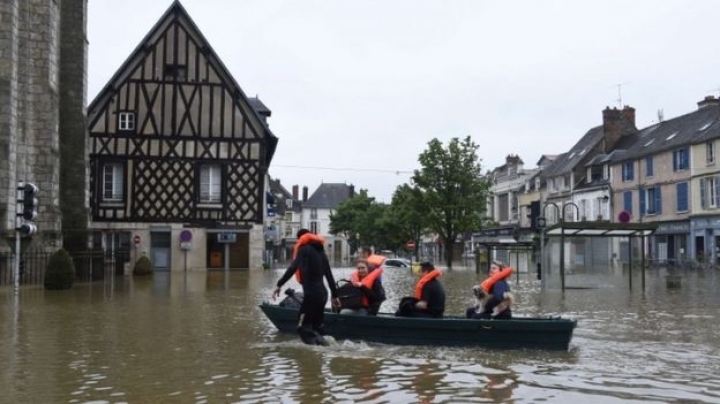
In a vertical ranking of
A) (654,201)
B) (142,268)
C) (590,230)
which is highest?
(654,201)

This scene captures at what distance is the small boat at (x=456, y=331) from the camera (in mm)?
10367

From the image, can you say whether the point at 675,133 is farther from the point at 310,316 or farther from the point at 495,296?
the point at 310,316

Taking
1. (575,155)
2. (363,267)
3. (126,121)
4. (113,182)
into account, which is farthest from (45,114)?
(575,155)

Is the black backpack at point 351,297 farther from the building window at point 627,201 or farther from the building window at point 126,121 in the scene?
the building window at point 627,201

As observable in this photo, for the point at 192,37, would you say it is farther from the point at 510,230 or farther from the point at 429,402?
the point at 429,402

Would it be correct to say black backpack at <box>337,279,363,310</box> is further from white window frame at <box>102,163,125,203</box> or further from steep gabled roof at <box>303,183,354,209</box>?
steep gabled roof at <box>303,183,354,209</box>

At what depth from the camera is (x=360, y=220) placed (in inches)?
3469

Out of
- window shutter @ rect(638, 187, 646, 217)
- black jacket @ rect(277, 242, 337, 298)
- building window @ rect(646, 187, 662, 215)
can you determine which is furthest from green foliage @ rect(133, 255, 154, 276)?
window shutter @ rect(638, 187, 646, 217)

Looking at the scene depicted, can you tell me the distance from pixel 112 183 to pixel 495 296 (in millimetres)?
32744

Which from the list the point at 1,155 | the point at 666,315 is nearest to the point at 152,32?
the point at 1,155

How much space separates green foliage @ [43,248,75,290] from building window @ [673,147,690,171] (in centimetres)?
3986

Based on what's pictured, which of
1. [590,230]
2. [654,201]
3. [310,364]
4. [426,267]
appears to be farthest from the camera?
[654,201]

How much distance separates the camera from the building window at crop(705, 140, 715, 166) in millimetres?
47716

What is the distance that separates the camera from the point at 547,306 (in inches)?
715
